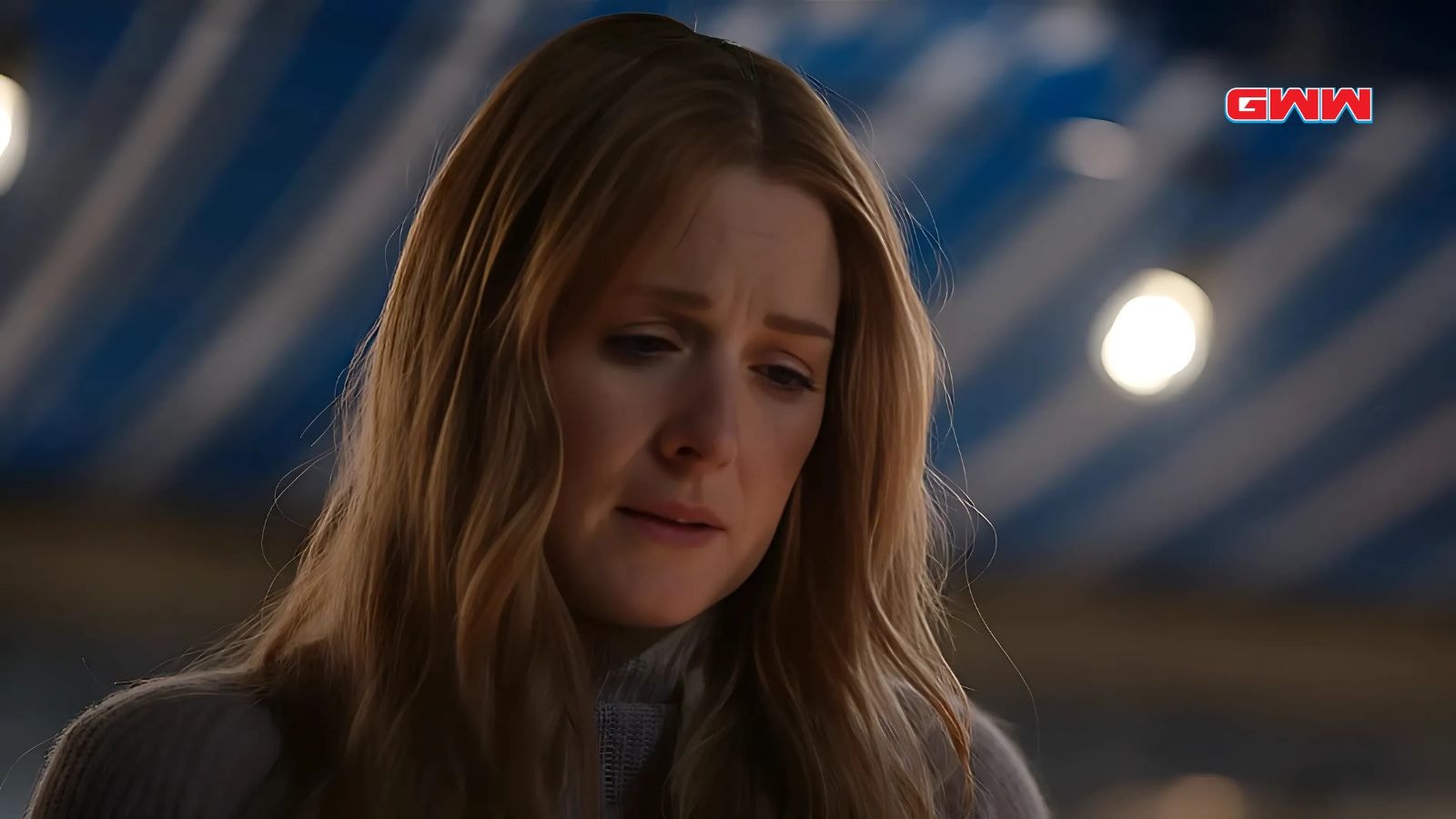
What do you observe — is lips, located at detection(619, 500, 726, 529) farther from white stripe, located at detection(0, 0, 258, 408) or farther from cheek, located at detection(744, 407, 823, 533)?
white stripe, located at detection(0, 0, 258, 408)

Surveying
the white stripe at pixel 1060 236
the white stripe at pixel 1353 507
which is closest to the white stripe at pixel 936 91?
the white stripe at pixel 1060 236

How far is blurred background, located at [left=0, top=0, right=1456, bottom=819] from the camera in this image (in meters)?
2.43

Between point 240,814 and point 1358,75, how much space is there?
214 cm

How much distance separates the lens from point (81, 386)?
9.42 ft

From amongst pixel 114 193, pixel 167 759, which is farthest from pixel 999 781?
pixel 114 193

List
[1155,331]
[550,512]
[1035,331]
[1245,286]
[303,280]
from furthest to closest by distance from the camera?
1. [1035,331]
2. [1245,286]
3. [303,280]
4. [1155,331]
5. [550,512]

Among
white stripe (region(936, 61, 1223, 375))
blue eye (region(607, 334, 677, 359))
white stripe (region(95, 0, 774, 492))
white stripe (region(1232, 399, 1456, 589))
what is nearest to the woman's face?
blue eye (region(607, 334, 677, 359))

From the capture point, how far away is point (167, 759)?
26.2 inches

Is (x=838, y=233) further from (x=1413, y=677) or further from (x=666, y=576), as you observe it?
(x=1413, y=677)

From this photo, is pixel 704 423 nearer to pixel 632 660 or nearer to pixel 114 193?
pixel 632 660

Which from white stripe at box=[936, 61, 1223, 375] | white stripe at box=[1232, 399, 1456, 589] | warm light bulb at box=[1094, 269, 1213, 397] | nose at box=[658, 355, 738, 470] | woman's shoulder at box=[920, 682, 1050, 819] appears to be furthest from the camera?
white stripe at box=[1232, 399, 1456, 589]

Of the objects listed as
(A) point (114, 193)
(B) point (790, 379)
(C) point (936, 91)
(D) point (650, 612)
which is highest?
(C) point (936, 91)

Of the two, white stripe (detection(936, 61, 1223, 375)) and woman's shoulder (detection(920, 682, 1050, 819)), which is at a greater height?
white stripe (detection(936, 61, 1223, 375))

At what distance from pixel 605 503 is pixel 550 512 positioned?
0.09 ft
